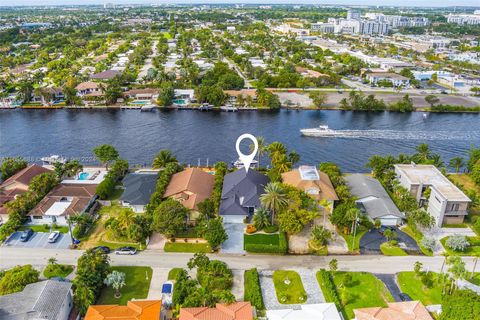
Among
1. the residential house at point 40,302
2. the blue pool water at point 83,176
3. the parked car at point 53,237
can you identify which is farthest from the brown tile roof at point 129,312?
the blue pool water at point 83,176

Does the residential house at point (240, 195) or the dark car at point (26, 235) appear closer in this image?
the dark car at point (26, 235)

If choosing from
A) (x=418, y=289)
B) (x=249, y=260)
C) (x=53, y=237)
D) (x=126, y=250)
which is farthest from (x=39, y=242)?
(x=418, y=289)

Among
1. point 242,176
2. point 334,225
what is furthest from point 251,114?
point 334,225

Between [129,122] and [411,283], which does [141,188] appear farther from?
[129,122]

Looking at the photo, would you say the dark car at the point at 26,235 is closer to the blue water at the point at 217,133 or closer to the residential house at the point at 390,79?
the blue water at the point at 217,133

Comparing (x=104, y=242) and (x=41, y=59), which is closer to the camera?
(x=104, y=242)

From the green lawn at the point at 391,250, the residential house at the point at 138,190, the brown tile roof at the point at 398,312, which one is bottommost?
the green lawn at the point at 391,250

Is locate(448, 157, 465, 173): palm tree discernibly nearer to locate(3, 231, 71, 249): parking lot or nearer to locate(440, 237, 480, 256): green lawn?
locate(440, 237, 480, 256): green lawn
